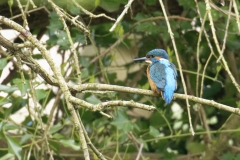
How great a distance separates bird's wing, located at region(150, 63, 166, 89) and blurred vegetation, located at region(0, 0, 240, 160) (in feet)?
0.63

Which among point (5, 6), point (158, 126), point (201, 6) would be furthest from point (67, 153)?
point (201, 6)

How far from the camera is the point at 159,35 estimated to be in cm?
306

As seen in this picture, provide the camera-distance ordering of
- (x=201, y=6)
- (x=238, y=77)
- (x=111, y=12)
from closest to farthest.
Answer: (x=201, y=6) → (x=111, y=12) → (x=238, y=77)

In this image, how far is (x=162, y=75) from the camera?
2424 mm

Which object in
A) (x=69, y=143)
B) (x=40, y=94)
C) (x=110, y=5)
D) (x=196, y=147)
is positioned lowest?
Answer: (x=196, y=147)

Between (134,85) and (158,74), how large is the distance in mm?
891

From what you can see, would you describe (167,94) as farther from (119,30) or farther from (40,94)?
(40,94)

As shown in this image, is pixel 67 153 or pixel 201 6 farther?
pixel 67 153

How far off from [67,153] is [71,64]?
70 centimetres

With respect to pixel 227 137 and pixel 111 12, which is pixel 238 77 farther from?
pixel 111 12

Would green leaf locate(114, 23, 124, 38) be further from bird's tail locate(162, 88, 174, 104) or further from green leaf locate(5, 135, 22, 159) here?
green leaf locate(5, 135, 22, 159)

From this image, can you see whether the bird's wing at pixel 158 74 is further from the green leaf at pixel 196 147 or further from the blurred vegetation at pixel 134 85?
the green leaf at pixel 196 147

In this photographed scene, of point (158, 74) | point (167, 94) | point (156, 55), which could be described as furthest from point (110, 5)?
point (167, 94)

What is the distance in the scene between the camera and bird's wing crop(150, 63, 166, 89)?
2.33m
